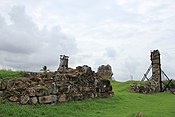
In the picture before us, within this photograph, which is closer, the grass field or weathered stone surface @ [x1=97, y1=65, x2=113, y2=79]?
the grass field

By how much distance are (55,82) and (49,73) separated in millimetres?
756

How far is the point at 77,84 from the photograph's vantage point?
13.5 meters

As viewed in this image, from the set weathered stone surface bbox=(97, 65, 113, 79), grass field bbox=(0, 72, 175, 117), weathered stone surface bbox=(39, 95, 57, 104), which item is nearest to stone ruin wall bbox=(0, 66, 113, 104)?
weathered stone surface bbox=(39, 95, 57, 104)

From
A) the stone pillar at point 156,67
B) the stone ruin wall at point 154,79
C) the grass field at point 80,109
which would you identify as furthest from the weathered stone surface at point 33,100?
the stone pillar at point 156,67

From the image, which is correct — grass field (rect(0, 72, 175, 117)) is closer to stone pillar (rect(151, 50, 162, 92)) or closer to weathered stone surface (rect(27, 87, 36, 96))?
weathered stone surface (rect(27, 87, 36, 96))

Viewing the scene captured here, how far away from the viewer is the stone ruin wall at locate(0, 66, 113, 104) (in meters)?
10.8

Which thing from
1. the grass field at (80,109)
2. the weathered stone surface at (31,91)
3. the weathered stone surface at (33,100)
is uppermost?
the weathered stone surface at (31,91)

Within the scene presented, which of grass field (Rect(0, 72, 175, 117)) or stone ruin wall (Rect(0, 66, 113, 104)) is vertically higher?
stone ruin wall (Rect(0, 66, 113, 104))

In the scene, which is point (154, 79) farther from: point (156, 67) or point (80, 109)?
point (80, 109)

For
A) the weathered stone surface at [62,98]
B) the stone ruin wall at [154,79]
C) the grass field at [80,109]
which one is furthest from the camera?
the stone ruin wall at [154,79]

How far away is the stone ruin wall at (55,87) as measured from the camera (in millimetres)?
10836

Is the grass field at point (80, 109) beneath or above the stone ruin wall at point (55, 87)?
beneath

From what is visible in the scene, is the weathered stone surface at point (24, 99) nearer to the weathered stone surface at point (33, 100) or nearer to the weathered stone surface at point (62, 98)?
the weathered stone surface at point (33, 100)

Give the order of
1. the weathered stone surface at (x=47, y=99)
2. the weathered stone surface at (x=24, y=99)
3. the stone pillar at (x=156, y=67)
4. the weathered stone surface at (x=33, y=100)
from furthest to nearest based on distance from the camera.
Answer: the stone pillar at (x=156, y=67) → the weathered stone surface at (x=47, y=99) → the weathered stone surface at (x=33, y=100) → the weathered stone surface at (x=24, y=99)
